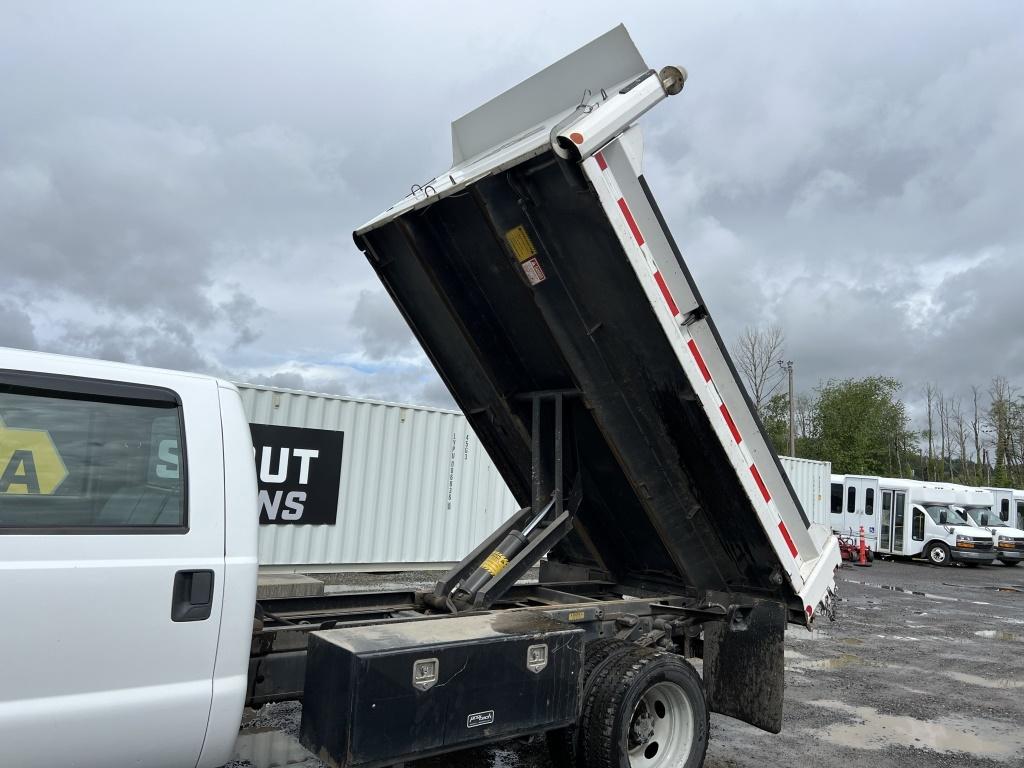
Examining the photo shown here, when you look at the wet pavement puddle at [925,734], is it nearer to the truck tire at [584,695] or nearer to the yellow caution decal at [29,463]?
the truck tire at [584,695]

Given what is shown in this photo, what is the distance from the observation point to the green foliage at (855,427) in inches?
1948

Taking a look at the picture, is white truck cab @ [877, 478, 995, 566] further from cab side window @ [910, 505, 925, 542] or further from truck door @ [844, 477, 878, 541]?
truck door @ [844, 477, 878, 541]

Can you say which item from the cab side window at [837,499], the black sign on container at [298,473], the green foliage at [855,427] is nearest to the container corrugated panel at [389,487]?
the black sign on container at [298,473]

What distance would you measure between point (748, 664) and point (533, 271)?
2.72 meters

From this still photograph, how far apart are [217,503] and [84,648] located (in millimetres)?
653

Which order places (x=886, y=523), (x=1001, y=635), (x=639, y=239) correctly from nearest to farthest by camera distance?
(x=639, y=239), (x=1001, y=635), (x=886, y=523)

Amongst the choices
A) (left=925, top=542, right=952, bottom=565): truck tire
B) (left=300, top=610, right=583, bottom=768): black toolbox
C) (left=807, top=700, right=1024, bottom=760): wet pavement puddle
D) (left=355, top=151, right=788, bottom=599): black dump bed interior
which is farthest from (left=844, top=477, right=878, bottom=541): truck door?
(left=300, top=610, right=583, bottom=768): black toolbox

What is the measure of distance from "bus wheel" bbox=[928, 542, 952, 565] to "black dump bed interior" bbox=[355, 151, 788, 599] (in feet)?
68.4

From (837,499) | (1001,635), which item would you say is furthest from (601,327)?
(837,499)

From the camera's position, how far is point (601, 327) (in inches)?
171

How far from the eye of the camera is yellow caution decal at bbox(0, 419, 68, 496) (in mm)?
2701

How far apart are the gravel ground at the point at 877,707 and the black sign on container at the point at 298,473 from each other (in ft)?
4.51

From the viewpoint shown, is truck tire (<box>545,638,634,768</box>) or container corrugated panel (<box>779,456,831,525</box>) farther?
container corrugated panel (<box>779,456,831,525</box>)

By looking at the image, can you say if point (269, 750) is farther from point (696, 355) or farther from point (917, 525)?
point (917, 525)
